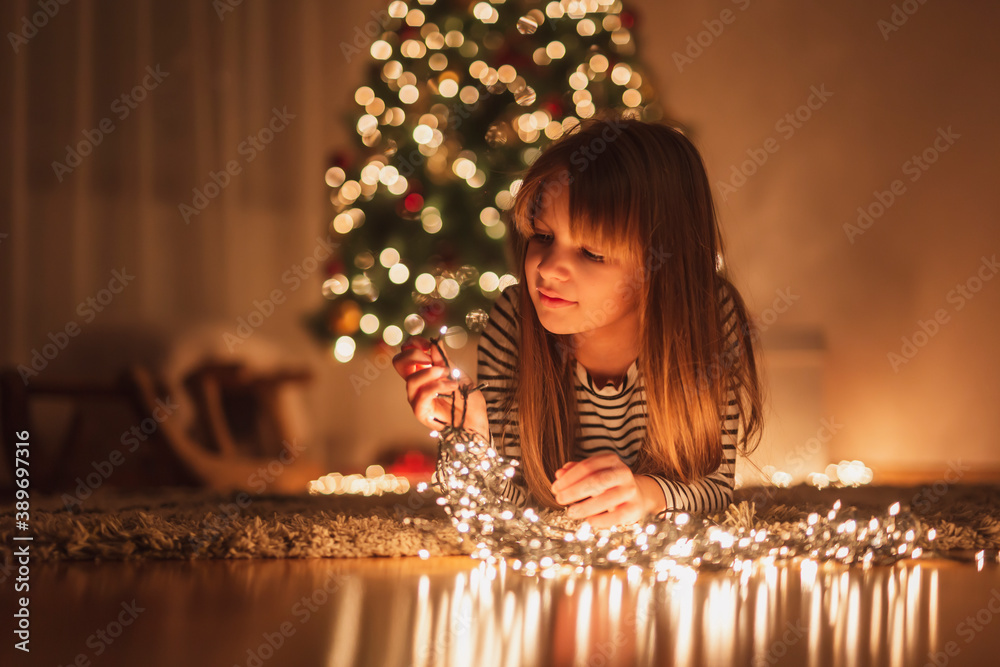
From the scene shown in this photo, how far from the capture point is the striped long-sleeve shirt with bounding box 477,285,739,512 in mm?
1105

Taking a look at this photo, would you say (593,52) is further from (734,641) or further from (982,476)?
(734,641)

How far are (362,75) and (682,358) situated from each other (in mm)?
2862
